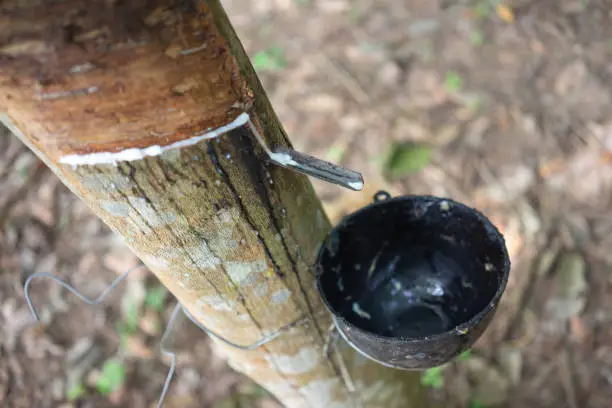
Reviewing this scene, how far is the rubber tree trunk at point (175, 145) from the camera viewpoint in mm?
598

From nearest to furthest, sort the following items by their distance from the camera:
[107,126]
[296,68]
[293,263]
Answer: [107,126]
[293,263]
[296,68]

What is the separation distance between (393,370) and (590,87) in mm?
2621

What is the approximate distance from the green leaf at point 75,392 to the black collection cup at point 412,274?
5.89ft

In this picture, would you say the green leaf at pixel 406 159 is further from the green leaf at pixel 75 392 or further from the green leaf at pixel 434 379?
the green leaf at pixel 75 392

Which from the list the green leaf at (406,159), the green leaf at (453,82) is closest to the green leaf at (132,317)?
the green leaf at (406,159)

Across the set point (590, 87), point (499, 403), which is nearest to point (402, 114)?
point (590, 87)

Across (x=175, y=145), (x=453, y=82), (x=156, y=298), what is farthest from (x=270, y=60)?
(x=175, y=145)

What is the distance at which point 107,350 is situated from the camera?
8.70ft

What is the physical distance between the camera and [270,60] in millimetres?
3943

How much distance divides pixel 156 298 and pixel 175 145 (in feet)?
7.16

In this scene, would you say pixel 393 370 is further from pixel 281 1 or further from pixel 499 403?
pixel 281 1

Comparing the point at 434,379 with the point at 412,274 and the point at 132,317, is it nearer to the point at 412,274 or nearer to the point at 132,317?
the point at 412,274

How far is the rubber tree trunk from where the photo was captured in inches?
23.5

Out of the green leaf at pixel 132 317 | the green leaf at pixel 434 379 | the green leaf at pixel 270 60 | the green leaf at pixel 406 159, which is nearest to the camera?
the green leaf at pixel 434 379
